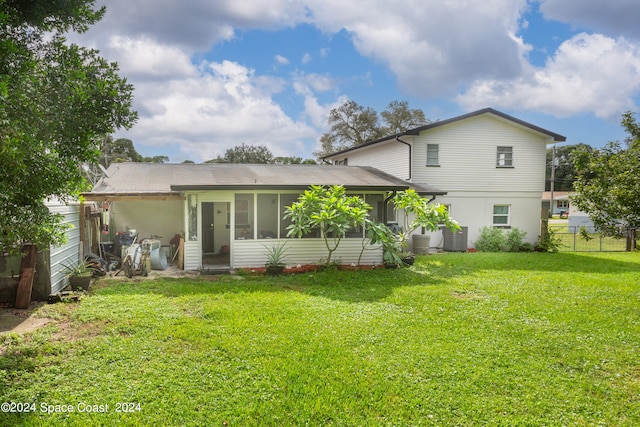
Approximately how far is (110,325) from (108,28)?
15.0ft

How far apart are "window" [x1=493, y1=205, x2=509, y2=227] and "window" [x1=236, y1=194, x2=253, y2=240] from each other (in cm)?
1127

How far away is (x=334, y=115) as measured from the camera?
131ft

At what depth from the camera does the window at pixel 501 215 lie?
17.0 metres

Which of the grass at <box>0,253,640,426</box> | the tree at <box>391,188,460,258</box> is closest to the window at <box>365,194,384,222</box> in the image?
the tree at <box>391,188,460,258</box>

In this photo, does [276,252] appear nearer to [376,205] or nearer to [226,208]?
[226,208]

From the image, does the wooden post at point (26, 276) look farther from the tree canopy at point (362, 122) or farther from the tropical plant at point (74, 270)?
the tree canopy at point (362, 122)

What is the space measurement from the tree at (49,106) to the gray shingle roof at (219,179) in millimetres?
5394

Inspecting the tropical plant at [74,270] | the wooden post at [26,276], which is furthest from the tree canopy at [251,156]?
the wooden post at [26,276]

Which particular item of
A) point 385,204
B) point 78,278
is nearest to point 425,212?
point 385,204

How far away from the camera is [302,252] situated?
11.4 m

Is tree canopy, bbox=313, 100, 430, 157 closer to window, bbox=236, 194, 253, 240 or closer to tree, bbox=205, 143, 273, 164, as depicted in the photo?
tree, bbox=205, 143, 273, 164

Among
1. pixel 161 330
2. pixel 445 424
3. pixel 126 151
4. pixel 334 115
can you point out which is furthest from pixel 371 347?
pixel 126 151

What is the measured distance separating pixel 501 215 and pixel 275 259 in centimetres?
1129

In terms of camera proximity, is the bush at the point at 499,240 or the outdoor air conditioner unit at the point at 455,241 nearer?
the outdoor air conditioner unit at the point at 455,241
